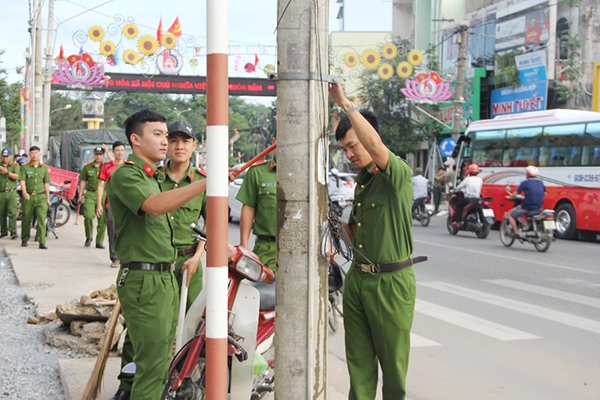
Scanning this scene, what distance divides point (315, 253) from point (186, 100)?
92.0 metres

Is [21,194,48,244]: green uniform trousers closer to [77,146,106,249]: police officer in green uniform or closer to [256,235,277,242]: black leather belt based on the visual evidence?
[77,146,106,249]: police officer in green uniform

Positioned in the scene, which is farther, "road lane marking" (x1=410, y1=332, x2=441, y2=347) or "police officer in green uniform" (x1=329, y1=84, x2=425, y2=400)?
"road lane marking" (x1=410, y1=332, x2=441, y2=347)

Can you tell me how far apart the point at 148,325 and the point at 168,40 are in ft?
79.1

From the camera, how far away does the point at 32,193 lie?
14.4 meters

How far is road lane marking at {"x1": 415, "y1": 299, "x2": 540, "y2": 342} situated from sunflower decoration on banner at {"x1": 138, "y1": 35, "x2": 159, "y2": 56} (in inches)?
742

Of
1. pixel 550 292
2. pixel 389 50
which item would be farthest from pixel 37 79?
pixel 550 292

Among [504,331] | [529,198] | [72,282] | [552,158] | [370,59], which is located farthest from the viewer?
[370,59]

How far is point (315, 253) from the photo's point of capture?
355 centimetres

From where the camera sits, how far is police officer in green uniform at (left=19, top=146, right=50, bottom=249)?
1420 centimetres

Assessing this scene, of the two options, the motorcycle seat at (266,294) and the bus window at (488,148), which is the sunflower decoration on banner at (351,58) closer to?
the bus window at (488,148)

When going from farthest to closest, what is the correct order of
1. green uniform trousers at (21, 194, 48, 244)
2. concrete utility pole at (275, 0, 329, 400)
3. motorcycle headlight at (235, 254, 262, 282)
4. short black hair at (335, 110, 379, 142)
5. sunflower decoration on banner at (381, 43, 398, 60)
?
sunflower decoration on banner at (381, 43, 398, 60)
green uniform trousers at (21, 194, 48, 244)
motorcycle headlight at (235, 254, 262, 282)
short black hair at (335, 110, 379, 142)
concrete utility pole at (275, 0, 329, 400)

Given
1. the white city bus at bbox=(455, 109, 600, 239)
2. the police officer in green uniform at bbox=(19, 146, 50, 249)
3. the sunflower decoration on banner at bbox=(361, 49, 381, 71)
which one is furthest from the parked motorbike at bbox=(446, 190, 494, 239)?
the police officer in green uniform at bbox=(19, 146, 50, 249)

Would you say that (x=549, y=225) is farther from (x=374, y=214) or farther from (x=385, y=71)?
(x=374, y=214)

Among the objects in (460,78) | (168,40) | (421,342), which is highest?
(168,40)
